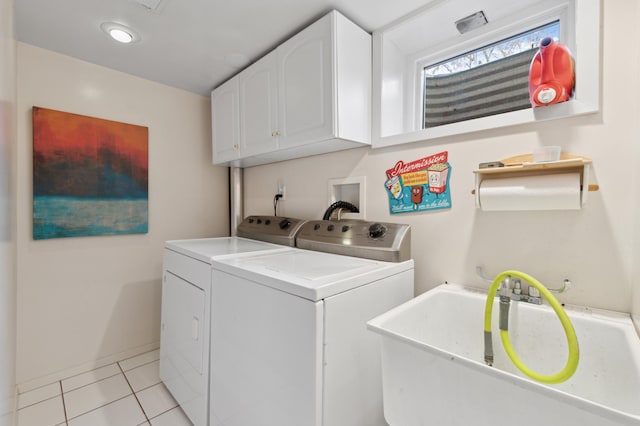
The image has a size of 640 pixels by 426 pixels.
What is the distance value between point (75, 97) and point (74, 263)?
120 centimetres

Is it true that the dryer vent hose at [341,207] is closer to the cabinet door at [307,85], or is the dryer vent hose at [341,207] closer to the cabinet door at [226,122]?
the cabinet door at [307,85]

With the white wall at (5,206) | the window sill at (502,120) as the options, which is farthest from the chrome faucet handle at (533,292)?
the white wall at (5,206)

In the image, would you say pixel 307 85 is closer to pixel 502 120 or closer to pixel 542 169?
pixel 502 120

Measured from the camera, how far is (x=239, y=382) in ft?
3.94

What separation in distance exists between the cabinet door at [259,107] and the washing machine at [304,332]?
894mm

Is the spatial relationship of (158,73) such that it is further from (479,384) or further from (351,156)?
(479,384)

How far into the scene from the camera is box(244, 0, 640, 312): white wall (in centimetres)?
103

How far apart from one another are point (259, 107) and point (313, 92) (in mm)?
545

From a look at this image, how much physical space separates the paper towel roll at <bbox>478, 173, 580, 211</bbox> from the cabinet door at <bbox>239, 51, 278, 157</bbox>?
127cm

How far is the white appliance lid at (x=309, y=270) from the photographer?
3.23ft

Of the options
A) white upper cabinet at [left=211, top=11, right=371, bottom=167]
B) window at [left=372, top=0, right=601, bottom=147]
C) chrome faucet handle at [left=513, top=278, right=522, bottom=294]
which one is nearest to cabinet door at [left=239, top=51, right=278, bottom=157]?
white upper cabinet at [left=211, top=11, right=371, bottom=167]

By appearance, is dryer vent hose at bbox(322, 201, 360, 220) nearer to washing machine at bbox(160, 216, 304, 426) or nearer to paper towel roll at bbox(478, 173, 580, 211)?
washing machine at bbox(160, 216, 304, 426)

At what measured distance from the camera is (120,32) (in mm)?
1743

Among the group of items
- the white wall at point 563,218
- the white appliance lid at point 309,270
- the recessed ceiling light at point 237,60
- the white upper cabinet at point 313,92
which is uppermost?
the recessed ceiling light at point 237,60
